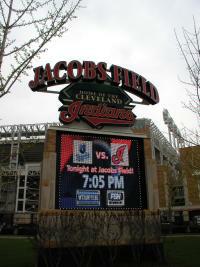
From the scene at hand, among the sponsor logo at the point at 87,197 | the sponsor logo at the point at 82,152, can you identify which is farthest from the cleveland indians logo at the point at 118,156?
the sponsor logo at the point at 87,197

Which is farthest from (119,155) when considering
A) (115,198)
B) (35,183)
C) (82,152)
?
(35,183)

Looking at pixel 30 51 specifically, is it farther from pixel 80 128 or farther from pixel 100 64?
pixel 100 64

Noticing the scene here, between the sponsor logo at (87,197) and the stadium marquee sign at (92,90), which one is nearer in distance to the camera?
the sponsor logo at (87,197)

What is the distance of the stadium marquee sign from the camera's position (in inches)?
615

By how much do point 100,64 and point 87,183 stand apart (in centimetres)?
656

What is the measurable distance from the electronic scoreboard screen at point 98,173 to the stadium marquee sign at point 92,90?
43.4 inches

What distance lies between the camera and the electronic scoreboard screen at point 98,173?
13820 mm

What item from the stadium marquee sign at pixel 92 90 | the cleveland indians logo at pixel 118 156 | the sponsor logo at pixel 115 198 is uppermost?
the stadium marquee sign at pixel 92 90

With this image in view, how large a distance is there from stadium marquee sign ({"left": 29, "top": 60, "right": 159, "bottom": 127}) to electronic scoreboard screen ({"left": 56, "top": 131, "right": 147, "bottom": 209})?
1102mm

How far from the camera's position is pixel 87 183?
14.1 metres

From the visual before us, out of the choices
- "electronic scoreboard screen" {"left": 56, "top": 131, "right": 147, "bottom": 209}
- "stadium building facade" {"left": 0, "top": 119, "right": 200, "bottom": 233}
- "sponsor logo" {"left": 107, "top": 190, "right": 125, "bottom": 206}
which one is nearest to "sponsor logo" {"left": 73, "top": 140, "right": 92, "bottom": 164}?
"electronic scoreboard screen" {"left": 56, "top": 131, "right": 147, "bottom": 209}

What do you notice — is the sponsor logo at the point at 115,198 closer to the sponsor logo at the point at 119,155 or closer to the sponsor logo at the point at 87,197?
the sponsor logo at the point at 87,197

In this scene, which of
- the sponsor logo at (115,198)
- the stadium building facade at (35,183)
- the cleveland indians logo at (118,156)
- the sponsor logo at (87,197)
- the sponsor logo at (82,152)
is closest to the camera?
the sponsor logo at (87,197)

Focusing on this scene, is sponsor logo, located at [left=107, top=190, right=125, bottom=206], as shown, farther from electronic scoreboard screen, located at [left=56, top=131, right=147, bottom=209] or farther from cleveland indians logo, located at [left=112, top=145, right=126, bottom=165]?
cleveland indians logo, located at [left=112, top=145, right=126, bottom=165]
